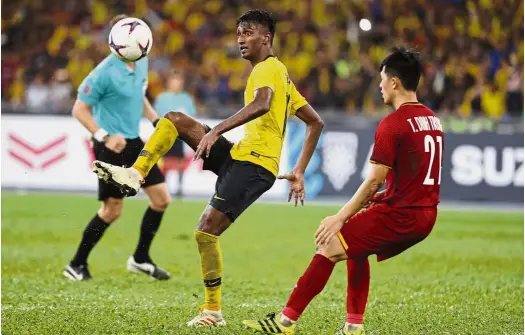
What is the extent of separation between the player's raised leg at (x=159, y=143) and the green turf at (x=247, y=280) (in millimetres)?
1039

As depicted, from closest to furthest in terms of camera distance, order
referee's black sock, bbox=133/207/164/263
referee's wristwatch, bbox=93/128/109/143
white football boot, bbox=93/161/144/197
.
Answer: white football boot, bbox=93/161/144/197
referee's wristwatch, bbox=93/128/109/143
referee's black sock, bbox=133/207/164/263

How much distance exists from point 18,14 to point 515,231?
43.4ft

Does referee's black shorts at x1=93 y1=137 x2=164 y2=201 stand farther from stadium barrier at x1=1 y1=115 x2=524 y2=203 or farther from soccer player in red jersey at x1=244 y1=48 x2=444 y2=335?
stadium barrier at x1=1 y1=115 x2=524 y2=203

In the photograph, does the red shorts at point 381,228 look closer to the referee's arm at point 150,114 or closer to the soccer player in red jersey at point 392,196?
the soccer player in red jersey at point 392,196

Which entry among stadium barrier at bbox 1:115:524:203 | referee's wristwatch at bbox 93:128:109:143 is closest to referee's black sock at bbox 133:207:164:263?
referee's wristwatch at bbox 93:128:109:143

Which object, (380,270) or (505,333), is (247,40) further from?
(380,270)

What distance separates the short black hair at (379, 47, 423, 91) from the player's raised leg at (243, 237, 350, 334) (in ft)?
3.62

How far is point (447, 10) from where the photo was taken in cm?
2109

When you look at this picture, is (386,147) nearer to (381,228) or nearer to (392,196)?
(392,196)

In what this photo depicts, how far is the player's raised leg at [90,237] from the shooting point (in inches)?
359

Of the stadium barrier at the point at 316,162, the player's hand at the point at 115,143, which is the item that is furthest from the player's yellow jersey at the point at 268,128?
the stadium barrier at the point at 316,162

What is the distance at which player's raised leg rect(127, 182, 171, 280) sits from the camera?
30.3ft

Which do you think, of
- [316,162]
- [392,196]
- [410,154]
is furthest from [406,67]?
[316,162]

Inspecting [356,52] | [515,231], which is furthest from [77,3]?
[515,231]
